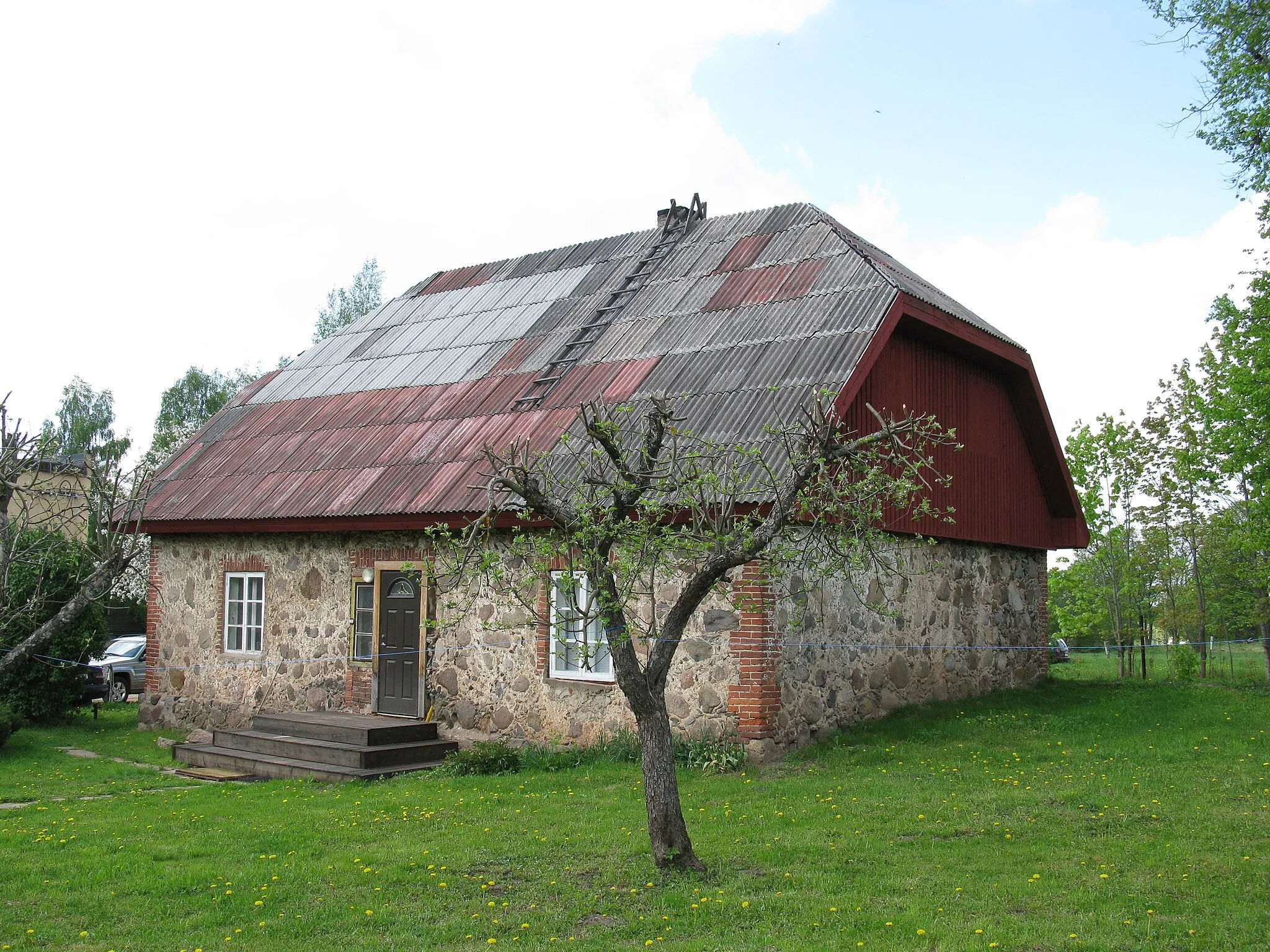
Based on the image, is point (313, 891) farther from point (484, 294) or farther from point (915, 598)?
point (484, 294)

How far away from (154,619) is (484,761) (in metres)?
7.45

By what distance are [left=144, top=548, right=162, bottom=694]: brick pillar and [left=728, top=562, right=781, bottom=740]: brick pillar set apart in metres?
9.59

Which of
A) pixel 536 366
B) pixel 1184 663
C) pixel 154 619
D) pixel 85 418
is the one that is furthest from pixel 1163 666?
pixel 85 418

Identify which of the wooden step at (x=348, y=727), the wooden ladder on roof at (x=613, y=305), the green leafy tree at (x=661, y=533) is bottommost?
the wooden step at (x=348, y=727)

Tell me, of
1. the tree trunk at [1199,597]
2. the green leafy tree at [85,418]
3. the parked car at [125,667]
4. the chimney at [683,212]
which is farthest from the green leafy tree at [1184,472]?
the green leafy tree at [85,418]

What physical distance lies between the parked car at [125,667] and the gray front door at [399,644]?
439 inches

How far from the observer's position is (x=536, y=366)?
14.9 m

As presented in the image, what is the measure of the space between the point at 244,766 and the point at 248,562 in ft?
→ 11.2

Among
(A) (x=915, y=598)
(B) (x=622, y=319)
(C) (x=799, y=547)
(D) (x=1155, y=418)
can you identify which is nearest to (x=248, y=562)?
(B) (x=622, y=319)

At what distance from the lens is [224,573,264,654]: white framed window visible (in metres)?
14.9

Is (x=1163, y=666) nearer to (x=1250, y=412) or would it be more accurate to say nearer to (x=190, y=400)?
(x=1250, y=412)

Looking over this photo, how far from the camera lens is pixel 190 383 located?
40.7 metres

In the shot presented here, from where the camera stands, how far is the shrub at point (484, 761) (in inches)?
442

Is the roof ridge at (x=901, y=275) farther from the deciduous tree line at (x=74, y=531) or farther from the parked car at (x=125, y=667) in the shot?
the parked car at (x=125, y=667)
